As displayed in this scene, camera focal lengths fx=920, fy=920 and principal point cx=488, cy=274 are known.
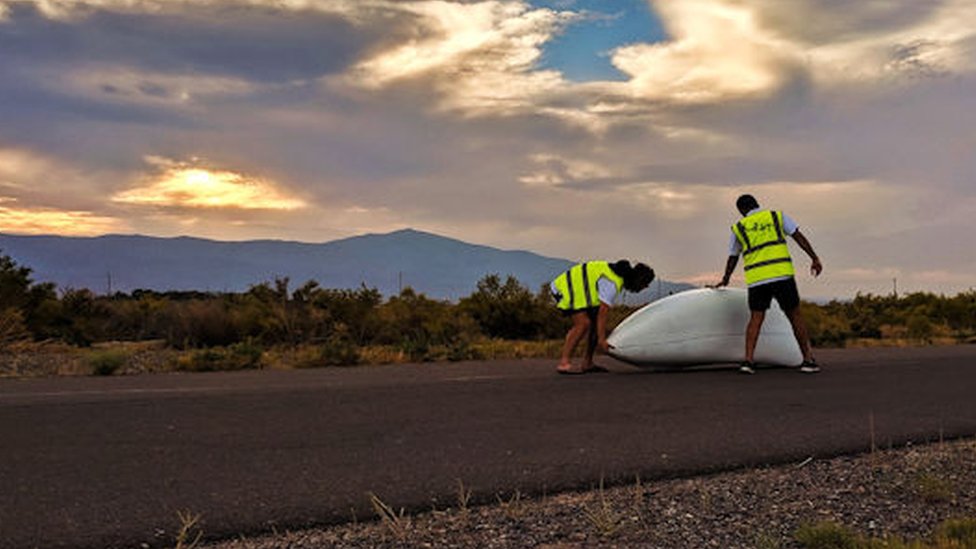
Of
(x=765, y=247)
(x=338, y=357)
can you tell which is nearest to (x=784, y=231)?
(x=765, y=247)

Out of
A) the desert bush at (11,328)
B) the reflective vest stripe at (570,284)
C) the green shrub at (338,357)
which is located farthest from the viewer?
the desert bush at (11,328)

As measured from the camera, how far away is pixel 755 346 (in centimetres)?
1051

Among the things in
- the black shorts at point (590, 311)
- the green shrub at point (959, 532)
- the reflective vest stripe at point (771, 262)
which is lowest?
the green shrub at point (959, 532)

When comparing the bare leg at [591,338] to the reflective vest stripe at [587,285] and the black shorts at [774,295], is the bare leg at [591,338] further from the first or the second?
the black shorts at [774,295]

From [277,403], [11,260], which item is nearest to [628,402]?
[277,403]

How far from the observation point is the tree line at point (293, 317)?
57.1 feet

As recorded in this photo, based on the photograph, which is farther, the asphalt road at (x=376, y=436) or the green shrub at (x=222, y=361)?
the green shrub at (x=222, y=361)

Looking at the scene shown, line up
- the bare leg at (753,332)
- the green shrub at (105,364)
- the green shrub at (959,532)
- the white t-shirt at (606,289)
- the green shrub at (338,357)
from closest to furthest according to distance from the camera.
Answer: the green shrub at (959,532) → the bare leg at (753,332) → the white t-shirt at (606,289) → the green shrub at (105,364) → the green shrub at (338,357)

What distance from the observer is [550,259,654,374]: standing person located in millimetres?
10469

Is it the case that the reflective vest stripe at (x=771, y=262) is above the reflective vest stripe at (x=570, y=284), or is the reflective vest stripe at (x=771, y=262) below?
above

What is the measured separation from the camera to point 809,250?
1045 centimetres

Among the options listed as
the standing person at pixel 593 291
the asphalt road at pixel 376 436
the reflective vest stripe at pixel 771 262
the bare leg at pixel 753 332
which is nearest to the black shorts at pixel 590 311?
the standing person at pixel 593 291

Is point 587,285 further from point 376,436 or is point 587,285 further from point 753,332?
point 376,436

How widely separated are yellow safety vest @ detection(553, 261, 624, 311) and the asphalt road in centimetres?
103
